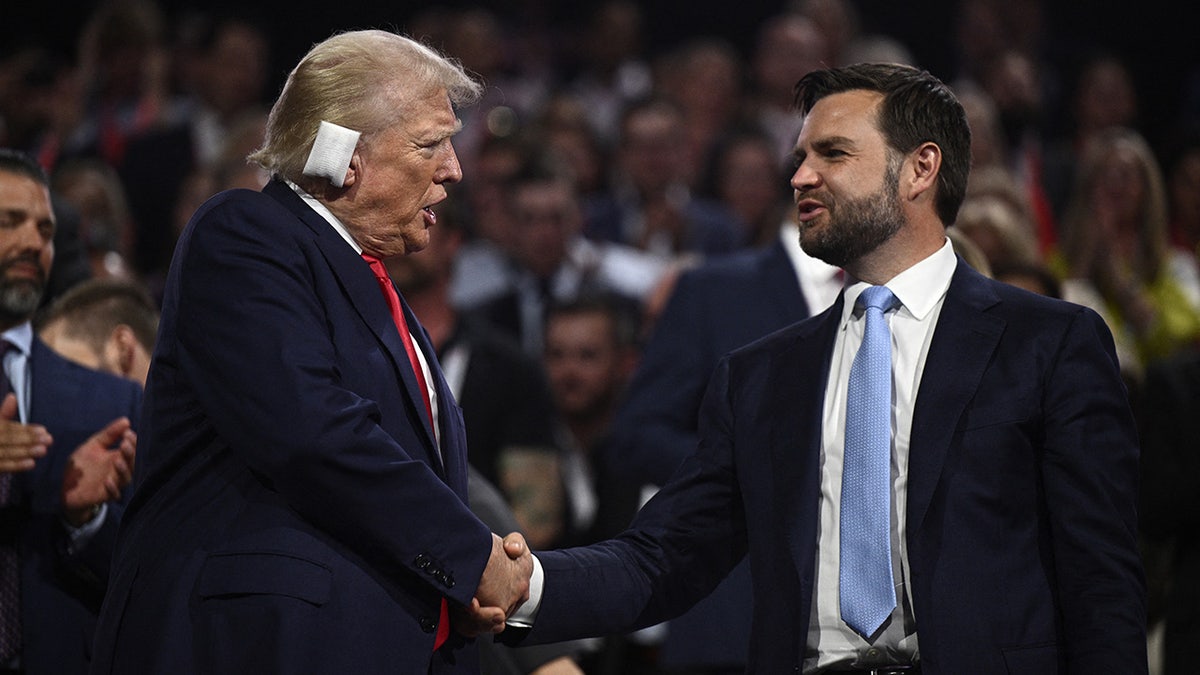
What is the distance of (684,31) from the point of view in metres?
10.8

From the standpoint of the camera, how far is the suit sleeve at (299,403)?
3.10 meters

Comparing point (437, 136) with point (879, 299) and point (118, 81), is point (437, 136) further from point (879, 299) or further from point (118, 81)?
point (118, 81)

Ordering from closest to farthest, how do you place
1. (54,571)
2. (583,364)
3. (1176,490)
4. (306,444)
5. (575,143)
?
(306,444)
(54,571)
(1176,490)
(583,364)
(575,143)

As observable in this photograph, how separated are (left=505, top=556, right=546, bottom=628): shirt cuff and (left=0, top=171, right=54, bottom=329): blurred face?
1591 millimetres

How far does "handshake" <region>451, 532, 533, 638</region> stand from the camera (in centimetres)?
339

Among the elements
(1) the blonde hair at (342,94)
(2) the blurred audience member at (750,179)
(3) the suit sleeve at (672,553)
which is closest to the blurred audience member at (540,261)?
(2) the blurred audience member at (750,179)

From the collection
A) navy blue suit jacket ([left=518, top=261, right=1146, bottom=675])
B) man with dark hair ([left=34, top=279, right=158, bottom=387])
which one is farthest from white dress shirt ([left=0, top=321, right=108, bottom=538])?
navy blue suit jacket ([left=518, top=261, right=1146, bottom=675])

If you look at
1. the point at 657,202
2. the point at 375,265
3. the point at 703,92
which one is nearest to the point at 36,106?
the point at 657,202

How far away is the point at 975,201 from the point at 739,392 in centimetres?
274

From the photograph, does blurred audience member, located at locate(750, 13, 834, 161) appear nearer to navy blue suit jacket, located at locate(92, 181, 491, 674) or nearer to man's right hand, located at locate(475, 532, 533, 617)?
man's right hand, located at locate(475, 532, 533, 617)

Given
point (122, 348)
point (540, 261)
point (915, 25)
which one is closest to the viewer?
point (122, 348)

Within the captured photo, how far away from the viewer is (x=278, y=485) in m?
3.15

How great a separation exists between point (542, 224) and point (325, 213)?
417 centimetres

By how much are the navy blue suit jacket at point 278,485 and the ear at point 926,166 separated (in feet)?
4.09
